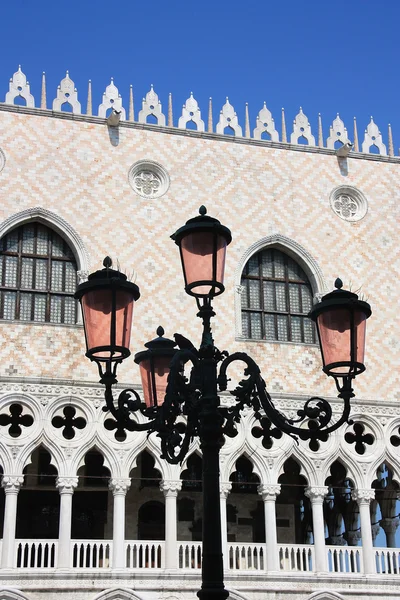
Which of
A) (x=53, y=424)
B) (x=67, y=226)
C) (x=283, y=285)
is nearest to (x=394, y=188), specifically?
(x=283, y=285)

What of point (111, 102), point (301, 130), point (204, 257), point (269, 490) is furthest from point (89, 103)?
point (204, 257)

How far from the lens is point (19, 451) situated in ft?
46.8

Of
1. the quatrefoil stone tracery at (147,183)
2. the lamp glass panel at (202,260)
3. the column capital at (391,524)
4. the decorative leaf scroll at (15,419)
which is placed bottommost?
the lamp glass panel at (202,260)

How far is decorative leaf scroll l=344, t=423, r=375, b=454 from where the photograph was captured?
52.5 ft

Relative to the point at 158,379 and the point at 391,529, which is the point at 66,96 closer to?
the point at 391,529

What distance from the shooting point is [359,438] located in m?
16.1

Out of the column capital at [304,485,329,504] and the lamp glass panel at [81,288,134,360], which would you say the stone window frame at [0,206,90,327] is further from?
the lamp glass panel at [81,288,134,360]

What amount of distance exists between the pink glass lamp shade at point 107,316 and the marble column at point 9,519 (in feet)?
27.0

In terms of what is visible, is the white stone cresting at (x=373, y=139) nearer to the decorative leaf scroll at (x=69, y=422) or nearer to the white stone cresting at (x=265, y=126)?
the white stone cresting at (x=265, y=126)

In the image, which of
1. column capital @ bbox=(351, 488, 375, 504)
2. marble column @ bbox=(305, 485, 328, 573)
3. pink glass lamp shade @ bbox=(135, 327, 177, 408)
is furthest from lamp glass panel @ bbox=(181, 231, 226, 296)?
column capital @ bbox=(351, 488, 375, 504)

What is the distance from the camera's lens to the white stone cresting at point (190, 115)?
17.1 m

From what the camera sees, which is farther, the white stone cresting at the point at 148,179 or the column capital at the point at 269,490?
the white stone cresting at the point at 148,179

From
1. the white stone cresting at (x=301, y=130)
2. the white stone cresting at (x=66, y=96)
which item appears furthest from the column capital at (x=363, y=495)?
the white stone cresting at (x=66, y=96)

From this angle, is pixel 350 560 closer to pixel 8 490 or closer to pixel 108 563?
pixel 108 563
